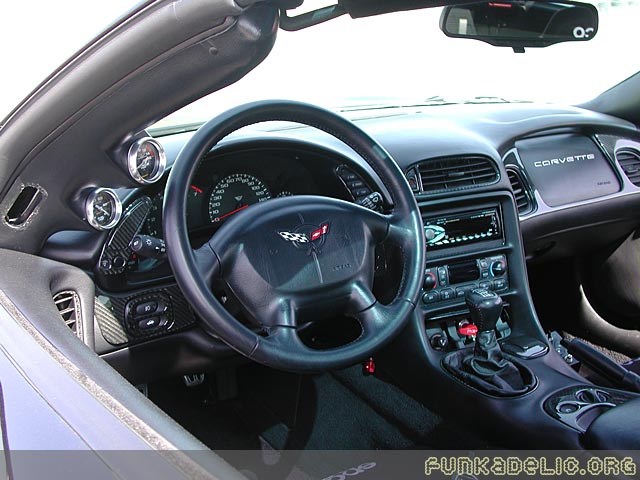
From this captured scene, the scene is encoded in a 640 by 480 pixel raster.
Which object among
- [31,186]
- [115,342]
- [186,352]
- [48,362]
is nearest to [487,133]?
[186,352]

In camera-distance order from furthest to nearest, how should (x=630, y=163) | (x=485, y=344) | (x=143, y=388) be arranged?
(x=630, y=163)
(x=485, y=344)
(x=143, y=388)

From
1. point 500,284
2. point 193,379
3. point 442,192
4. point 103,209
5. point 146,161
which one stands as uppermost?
point 146,161

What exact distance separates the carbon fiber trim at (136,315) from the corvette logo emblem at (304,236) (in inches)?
18.3

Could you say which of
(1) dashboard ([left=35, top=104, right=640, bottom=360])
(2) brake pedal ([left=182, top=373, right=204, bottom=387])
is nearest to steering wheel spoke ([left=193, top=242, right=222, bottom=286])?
(1) dashboard ([left=35, top=104, right=640, bottom=360])

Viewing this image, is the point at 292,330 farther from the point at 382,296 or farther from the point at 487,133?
the point at 487,133

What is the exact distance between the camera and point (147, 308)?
2.03 meters

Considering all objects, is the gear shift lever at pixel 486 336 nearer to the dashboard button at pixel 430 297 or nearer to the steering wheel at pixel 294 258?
the dashboard button at pixel 430 297

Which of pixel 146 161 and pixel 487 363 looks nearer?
pixel 146 161

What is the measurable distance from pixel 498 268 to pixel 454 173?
0.42m

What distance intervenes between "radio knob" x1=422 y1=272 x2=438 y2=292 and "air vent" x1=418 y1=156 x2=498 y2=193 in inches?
12.7

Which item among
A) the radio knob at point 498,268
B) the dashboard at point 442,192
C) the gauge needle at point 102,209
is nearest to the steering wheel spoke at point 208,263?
the dashboard at point 442,192

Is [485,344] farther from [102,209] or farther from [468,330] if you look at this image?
[102,209]

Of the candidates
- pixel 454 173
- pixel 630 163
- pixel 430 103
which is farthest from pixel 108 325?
pixel 630 163

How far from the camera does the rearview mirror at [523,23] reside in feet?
5.18
